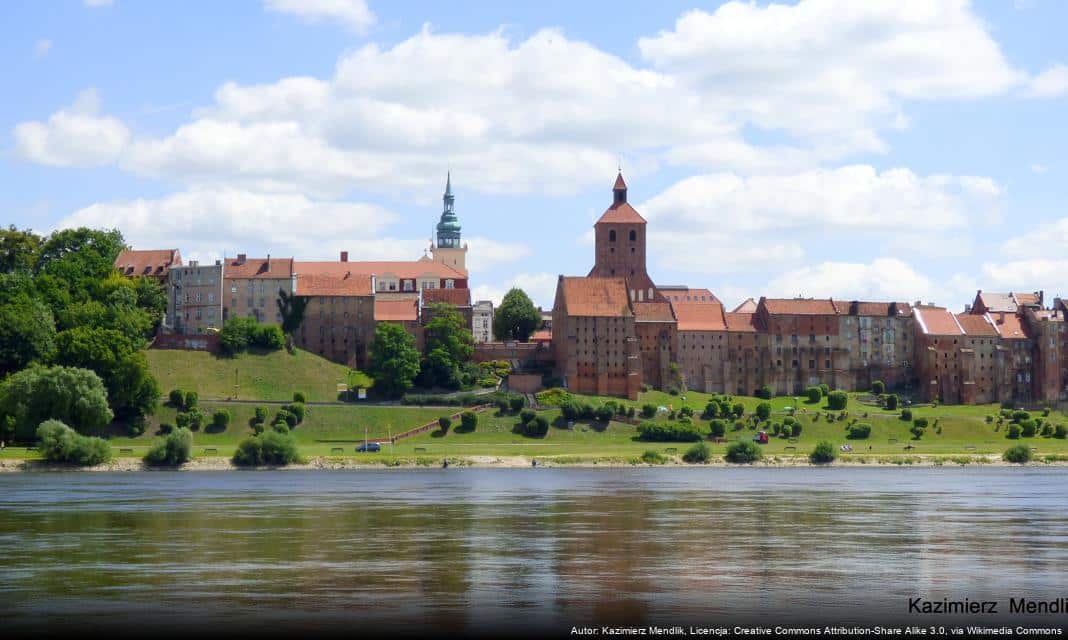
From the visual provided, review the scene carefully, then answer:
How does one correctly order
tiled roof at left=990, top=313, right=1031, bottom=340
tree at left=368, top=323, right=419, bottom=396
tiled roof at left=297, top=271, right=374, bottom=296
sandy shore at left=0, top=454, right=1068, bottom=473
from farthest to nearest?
tiled roof at left=990, top=313, right=1031, bottom=340 → tiled roof at left=297, top=271, right=374, bottom=296 → tree at left=368, top=323, right=419, bottom=396 → sandy shore at left=0, top=454, right=1068, bottom=473

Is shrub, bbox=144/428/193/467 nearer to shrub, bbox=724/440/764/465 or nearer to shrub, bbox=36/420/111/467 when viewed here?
shrub, bbox=36/420/111/467

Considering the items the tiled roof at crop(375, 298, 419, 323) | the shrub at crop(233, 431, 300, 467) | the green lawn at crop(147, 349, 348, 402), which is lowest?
the shrub at crop(233, 431, 300, 467)

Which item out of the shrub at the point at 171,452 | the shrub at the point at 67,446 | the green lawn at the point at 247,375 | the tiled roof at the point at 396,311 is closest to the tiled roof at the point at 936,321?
the tiled roof at the point at 396,311

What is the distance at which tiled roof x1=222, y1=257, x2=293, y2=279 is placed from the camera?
15050cm

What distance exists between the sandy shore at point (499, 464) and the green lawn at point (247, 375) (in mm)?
23769

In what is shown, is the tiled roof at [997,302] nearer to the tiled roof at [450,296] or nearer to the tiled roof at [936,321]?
the tiled roof at [936,321]

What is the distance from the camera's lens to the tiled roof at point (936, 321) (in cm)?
15962

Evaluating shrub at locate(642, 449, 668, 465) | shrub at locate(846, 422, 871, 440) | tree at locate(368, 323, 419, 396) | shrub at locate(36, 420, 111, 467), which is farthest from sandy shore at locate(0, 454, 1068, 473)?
tree at locate(368, 323, 419, 396)

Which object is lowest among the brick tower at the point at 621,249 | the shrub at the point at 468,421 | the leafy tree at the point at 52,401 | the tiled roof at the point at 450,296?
the shrub at the point at 468,421

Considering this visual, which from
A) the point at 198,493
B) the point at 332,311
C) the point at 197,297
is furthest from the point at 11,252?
the point at 198,493

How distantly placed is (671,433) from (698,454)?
44.8 ft

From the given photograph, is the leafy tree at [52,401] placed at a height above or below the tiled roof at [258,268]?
below

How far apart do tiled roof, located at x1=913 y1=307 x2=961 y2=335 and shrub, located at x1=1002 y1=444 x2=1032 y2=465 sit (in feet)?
143

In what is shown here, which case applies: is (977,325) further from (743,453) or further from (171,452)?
(171,452)
